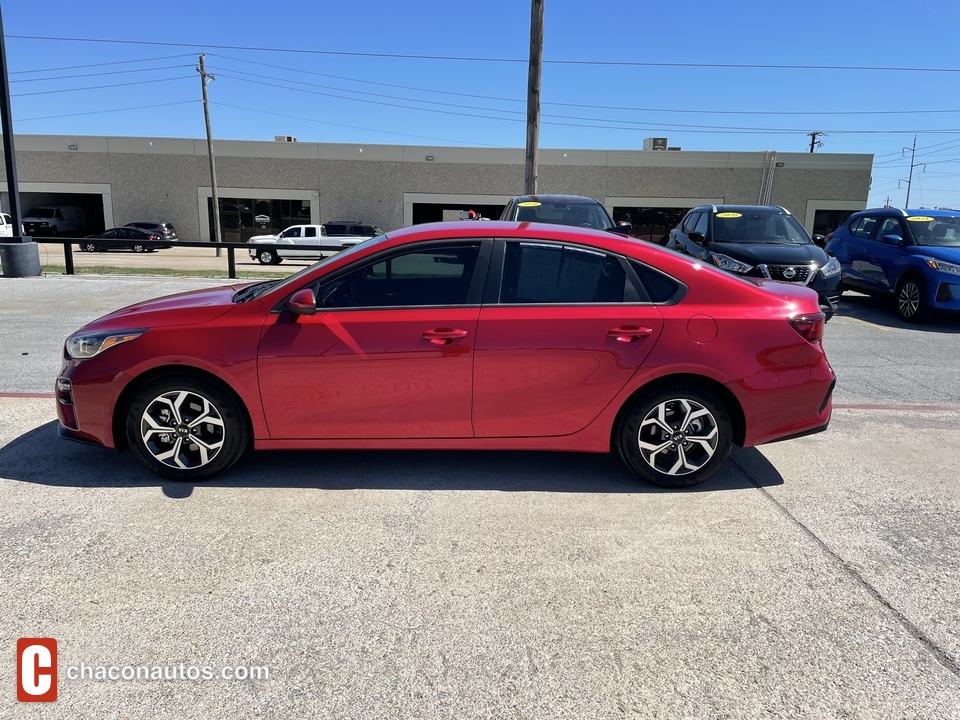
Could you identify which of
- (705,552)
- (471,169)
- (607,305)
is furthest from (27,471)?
(471,169)

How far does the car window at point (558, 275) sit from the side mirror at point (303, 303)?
43.4 inches

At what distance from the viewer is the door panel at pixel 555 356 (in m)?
3.96

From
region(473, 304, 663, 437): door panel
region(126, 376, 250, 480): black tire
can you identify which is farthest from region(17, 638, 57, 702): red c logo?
region(473, 304, 663, 437): door panel

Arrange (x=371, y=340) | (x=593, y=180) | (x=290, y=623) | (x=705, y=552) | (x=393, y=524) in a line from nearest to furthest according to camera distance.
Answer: (x=290, y=623) → (x=705, y=552) → (x=393, y=524) → (x=371, y=340) → (x=593, y=180)

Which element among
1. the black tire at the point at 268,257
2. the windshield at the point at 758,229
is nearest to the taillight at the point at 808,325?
the windshield at the point at 758,229

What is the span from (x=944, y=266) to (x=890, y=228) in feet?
5.25

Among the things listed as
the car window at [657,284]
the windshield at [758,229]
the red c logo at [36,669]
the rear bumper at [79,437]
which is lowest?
the red c logo at [36,669]

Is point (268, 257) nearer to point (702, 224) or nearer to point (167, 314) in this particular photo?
point (702, 224)

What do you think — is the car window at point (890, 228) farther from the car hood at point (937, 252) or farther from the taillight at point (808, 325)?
the taillight at point (808, 325)

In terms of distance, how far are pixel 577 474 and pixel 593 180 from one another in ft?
123

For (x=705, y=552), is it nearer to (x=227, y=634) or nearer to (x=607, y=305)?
(x=607, y=305)

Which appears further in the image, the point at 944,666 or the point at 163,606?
the point at 163,606

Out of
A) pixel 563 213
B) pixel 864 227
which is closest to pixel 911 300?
pixel 864 227

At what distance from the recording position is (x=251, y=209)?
135 ft
